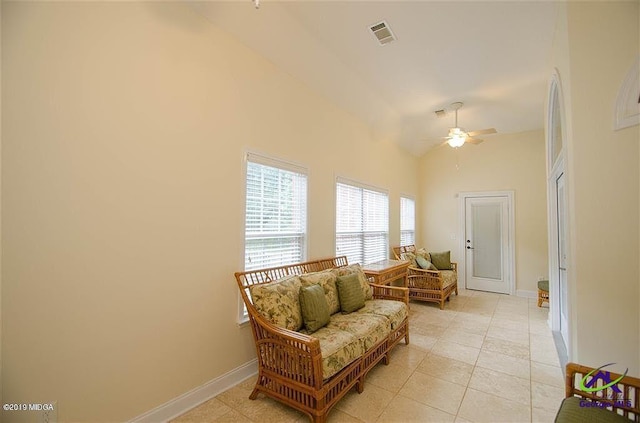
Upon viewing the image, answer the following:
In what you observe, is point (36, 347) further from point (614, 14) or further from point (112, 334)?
point (614, 14)

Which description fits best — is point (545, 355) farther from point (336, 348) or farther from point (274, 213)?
point (274, 213)

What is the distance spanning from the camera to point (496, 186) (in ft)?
19.8

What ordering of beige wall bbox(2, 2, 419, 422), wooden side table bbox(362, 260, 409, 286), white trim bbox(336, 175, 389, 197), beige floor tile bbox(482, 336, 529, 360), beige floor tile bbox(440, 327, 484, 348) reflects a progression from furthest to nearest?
1. white trim bbox(336, 175, 389, 197)
2. wooden side table bbox(362, 260, 409, 286)
3. beige floor tile bbox(440, 327, 484, 348)
4. beige floor tile bbox(482, 336, 529, 360)
5. beige wall bbox(2, 2, 419, 422)

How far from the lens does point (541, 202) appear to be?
5.63m

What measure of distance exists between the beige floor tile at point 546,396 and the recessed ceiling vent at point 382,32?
3.53 m

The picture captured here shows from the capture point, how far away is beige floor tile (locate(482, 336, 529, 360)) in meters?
3.15

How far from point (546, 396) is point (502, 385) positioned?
1.01 feet

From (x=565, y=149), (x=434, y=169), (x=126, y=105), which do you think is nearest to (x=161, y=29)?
(x=126, y=105)

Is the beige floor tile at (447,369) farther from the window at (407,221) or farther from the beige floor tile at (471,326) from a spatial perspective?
the window at (407,221)

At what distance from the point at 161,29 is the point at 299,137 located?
1612 millimetres

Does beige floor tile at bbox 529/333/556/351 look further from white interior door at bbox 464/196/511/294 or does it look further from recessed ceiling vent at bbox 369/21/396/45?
recessed ceiling vent at bbox 369/21/396/45

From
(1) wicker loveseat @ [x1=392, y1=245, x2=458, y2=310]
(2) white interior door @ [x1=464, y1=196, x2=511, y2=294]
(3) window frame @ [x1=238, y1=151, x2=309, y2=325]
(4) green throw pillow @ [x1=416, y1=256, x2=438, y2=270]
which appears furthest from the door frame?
(3) window frame @ [x1=238, y1=151, x2=309, y2=325]

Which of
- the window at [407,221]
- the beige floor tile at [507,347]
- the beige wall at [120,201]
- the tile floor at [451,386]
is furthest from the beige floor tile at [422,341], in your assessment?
the window at [407,221]

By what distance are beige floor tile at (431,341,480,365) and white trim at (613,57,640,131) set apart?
2.42 meters
